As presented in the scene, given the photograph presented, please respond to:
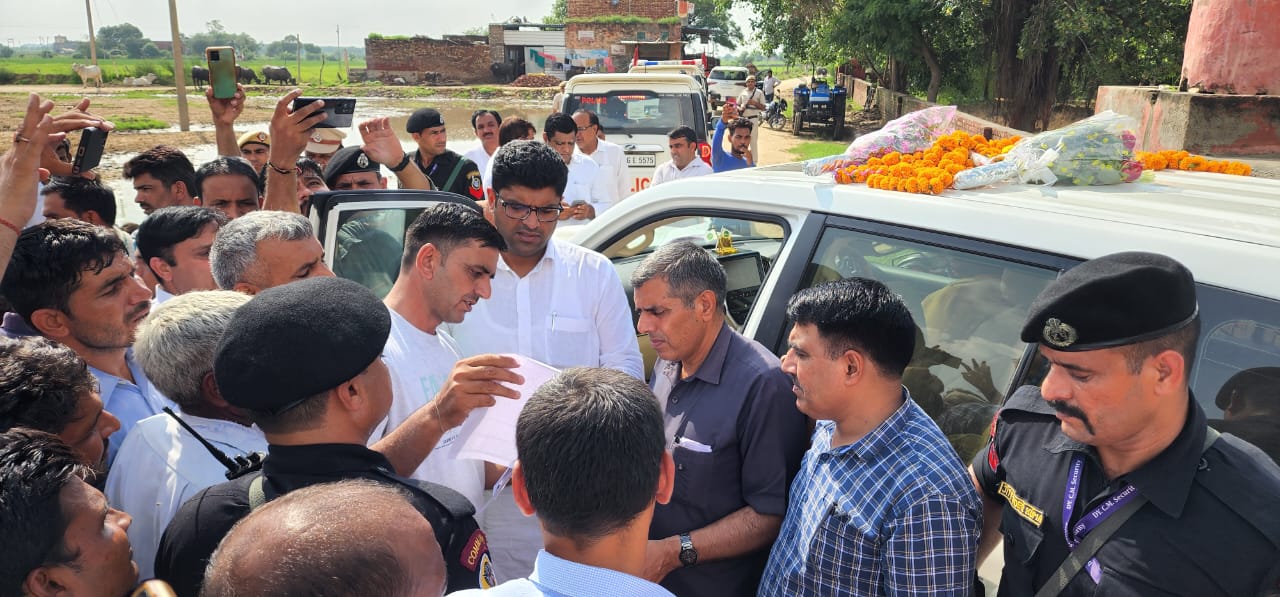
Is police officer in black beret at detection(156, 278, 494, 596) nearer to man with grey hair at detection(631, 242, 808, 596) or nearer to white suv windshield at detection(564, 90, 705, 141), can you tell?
man with grey hair at detection(631, 242, 808, 596)

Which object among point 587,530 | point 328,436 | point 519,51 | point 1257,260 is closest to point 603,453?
point 587,530

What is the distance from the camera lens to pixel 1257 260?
5.66 feet

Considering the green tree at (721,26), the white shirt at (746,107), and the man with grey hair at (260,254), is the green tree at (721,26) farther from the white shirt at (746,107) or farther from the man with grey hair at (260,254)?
the man with grey hair at (260,254)

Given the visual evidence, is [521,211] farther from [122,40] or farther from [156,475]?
[122,40]

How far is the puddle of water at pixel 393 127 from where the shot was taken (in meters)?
12.6

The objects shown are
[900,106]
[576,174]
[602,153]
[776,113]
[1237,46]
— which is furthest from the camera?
[776,113]

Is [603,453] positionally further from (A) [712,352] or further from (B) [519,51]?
(B) [519,51]

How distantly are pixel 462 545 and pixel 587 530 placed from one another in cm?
32

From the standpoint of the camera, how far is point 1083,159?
263 centimetres

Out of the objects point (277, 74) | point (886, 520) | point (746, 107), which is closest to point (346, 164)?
point (886, 520)

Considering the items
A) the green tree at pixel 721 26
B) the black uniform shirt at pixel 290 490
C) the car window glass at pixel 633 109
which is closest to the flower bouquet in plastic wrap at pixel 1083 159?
the black uniform shirt at pixel 290 490

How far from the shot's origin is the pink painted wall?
627 cm

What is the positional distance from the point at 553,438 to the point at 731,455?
34.5 inches

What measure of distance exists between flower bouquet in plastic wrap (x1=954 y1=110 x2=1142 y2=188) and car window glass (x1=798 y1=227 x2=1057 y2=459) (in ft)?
1.67
